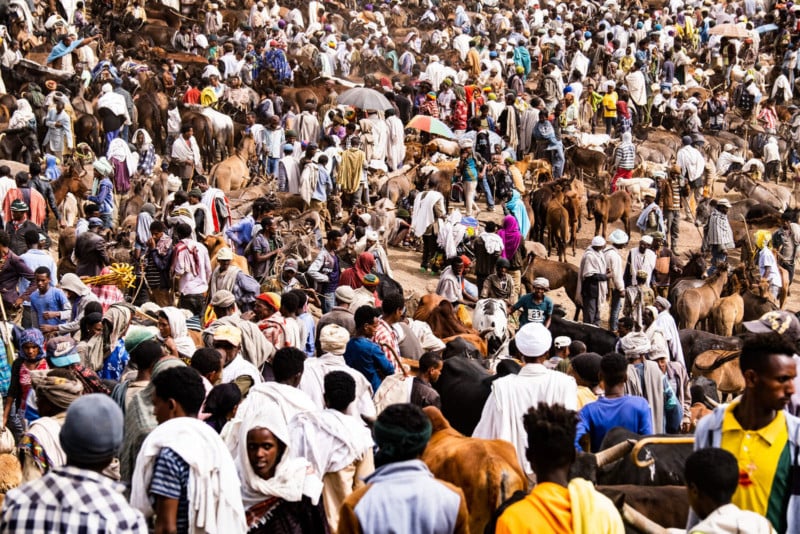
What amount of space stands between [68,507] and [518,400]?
10.3 feet

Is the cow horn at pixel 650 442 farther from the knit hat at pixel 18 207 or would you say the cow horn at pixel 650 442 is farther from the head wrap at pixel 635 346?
the knit hat at pixel 18 207

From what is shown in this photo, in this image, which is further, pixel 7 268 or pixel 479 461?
pixel 7 268

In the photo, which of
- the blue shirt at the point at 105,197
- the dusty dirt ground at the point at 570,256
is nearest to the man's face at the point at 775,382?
the dusty dirt ground at the point at 570,256

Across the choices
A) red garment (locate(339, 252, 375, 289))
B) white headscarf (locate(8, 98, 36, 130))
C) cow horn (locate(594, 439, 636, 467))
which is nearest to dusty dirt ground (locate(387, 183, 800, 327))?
red garment (locate(339, 252, 375, 289))

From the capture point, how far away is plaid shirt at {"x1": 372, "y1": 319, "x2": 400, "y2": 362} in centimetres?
852

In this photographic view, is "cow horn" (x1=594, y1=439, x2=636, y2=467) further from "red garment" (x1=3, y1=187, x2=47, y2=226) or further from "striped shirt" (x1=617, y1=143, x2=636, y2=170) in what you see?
"striped shirt" (x1=617, y1=143, x2=636, y2=170)

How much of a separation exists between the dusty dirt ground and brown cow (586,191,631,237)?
0.54 m

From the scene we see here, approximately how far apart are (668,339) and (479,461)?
5728 millimetres

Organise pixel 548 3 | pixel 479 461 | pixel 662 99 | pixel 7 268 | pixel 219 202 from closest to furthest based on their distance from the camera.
A: pixel 479 461, pixel 7 268, pixel 219 202, pixel 662 99, pixel 548 3

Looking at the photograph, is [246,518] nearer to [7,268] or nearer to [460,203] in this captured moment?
[7,268]

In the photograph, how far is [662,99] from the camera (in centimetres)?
2848

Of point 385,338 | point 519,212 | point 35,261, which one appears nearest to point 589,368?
point 385,338

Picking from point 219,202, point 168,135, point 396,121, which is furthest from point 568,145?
point 219,202

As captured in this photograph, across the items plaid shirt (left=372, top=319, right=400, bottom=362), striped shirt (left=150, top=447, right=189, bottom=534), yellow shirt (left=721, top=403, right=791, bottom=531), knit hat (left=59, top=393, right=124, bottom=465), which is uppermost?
knit hat (left=59, top=393, right=124, bottom=465)
